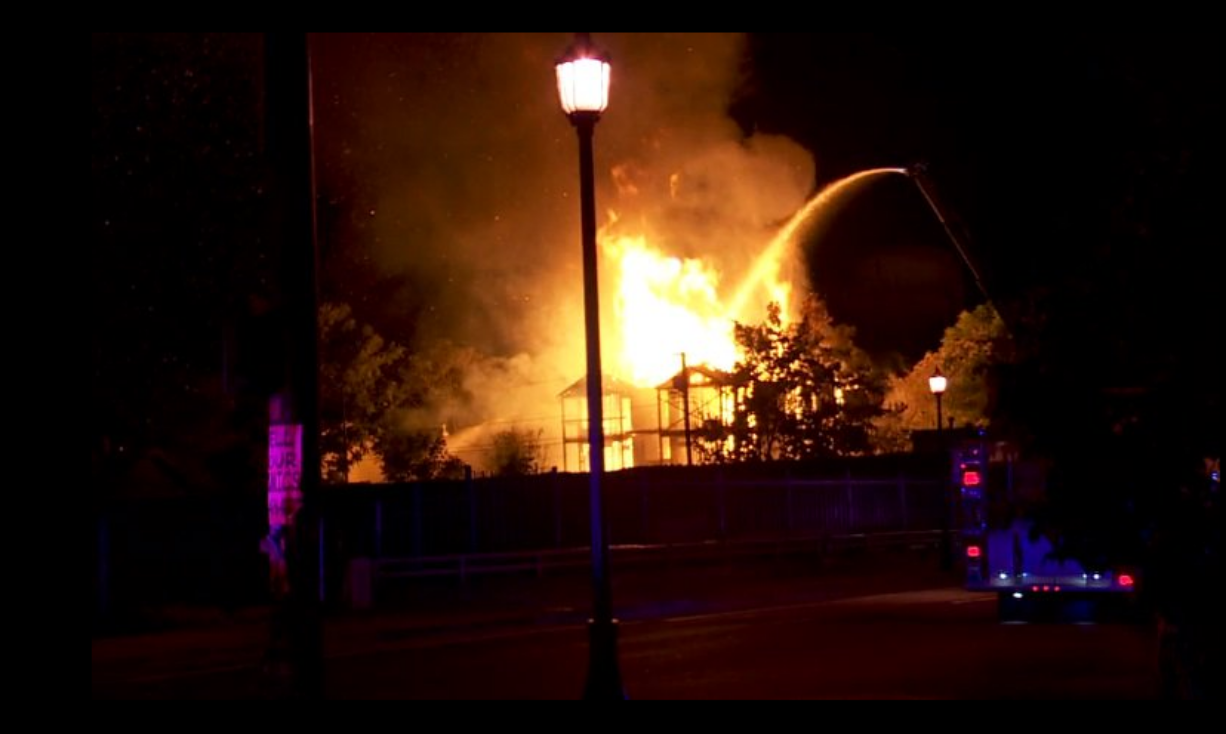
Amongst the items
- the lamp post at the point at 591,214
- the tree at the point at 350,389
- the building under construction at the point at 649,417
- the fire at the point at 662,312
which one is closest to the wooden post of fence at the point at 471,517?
the tree at the point at 350,389

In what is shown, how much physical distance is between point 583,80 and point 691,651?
7.69 meters

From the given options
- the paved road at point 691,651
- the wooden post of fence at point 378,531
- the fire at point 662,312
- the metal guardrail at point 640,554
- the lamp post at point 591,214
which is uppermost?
the fire at point 662,312

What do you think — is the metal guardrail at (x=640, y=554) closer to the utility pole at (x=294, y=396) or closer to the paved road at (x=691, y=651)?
the paved road at (x=691, y=651)

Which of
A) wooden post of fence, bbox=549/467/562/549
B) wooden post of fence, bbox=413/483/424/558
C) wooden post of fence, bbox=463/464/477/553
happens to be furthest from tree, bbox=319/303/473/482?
wooden post of fence, bbox=413/483/424/558

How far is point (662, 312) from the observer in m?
80.7

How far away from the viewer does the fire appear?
79938 millimetres

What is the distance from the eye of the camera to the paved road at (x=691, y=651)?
14516 mm

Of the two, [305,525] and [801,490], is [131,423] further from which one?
[801,490]

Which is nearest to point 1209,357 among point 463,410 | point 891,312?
point 463,410

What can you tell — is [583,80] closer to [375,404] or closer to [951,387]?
[375,404]

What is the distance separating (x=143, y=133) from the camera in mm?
23281

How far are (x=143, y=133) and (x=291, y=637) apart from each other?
14823 mm

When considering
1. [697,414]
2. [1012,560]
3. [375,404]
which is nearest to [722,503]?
[1012,560]

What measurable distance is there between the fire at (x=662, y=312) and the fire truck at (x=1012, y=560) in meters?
57.9
